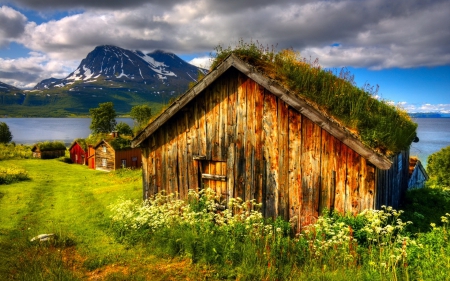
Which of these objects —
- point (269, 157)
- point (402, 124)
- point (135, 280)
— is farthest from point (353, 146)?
point (135, 280)

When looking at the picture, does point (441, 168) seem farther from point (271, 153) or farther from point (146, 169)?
point (146, 169)

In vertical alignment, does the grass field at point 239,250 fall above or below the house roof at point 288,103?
below

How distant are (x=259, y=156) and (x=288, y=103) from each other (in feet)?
6.73

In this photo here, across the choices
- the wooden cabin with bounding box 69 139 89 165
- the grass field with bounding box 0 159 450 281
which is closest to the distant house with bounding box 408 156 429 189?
the grass field with bounding box 0 159 450 281

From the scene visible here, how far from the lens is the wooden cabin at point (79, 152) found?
54.1 meters

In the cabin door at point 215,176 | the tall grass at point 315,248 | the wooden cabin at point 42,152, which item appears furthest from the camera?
the wooden cabin at point 42,152

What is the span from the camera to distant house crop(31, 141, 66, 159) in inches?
2191

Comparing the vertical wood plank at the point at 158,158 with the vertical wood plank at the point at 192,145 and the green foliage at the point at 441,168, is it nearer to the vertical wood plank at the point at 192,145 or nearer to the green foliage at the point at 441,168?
the vertical wood plank at the point at 192,145

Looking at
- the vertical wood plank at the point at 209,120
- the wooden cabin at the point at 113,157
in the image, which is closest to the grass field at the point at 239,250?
the vertical wood plank at the point at 209,120

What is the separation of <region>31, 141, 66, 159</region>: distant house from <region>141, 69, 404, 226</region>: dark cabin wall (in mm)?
54624

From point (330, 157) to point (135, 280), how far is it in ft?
20.3

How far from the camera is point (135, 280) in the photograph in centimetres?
709

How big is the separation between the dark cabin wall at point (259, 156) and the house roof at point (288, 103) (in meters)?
0.42

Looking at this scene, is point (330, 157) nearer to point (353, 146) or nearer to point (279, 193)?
point (353, 146)
